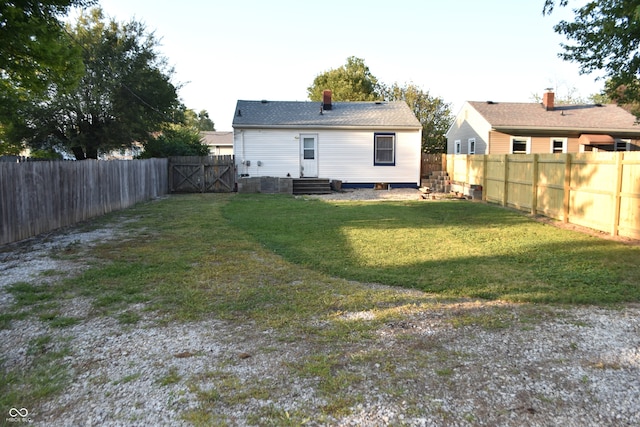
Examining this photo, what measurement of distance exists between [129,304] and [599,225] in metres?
9.21

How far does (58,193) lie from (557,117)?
23775mm

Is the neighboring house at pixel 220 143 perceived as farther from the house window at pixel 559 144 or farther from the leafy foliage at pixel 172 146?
the house window at pixel 559 144

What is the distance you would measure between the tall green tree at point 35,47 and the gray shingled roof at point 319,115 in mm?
13224

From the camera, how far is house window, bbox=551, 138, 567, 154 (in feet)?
79.0

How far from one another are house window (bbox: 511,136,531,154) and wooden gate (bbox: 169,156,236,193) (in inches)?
566

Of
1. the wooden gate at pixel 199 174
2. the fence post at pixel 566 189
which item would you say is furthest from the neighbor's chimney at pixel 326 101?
the fence post at pixel 566 189

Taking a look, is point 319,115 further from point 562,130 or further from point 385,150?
point 562,130

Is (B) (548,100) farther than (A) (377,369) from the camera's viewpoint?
Yes

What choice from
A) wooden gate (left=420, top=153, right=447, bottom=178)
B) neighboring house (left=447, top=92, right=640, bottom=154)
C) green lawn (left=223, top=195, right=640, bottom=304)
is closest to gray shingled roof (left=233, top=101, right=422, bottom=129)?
wooden gate (left=420, top=153, right=447, bottom=178)

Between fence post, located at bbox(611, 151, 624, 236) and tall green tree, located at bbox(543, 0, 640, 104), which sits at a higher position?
tall green tree, located at bbox(543, 0, 640, 104)

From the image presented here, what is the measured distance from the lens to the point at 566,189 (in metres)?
10.9

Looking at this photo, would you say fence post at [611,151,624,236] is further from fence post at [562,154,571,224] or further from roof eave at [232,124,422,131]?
roof eave at [232,124,422,131]

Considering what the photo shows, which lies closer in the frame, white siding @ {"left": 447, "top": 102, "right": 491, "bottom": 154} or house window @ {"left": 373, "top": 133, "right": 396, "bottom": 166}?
house window @ {"left": 373, "top": 133, "right": 396, "bottom": 166}

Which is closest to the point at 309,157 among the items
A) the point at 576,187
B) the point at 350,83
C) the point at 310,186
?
the point at 310,186
